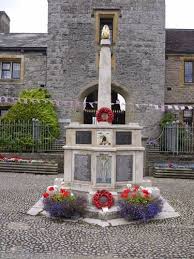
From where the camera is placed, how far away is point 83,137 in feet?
35.0

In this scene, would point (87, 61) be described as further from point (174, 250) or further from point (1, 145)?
point (174, 250)

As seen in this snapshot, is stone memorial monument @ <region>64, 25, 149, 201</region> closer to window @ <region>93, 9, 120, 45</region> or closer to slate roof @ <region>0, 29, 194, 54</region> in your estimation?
window @ <region>93, 9, 120, 45</region>

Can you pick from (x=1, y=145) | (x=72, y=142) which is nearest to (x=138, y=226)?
(x=72, y=142)

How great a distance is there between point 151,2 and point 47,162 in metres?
12.6

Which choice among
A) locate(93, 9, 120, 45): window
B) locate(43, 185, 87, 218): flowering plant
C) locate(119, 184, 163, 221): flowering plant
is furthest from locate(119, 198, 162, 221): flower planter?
locate(93, 9, 120, 45): window

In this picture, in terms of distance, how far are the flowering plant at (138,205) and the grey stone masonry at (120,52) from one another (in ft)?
50.2

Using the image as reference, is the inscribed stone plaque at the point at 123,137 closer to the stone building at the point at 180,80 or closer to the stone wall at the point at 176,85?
the stone building at the point at 180,80

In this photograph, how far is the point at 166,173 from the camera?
1855 centimetres

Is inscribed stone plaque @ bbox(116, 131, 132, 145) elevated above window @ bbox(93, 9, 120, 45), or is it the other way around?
window @ bbox(93, 9, 120, 45)

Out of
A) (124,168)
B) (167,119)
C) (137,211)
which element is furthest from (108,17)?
(137,211)

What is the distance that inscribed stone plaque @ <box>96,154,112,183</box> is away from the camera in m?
10.2

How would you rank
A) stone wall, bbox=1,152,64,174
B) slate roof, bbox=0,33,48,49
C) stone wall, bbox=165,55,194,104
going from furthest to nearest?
slate roof, bbox=0,33,48,49 → stone wall, bbox=165,55,194,104 → stone wall, bbox=1,152,64,174

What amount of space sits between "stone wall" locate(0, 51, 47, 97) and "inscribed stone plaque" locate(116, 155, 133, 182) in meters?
16.1

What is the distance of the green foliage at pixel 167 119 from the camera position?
79.3 ft
